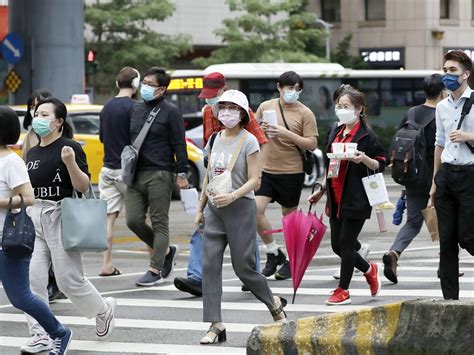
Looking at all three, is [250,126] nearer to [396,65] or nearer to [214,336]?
[214,336]

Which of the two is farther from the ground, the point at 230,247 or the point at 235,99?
the point at 235,99

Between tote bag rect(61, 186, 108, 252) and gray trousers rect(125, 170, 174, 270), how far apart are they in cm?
307

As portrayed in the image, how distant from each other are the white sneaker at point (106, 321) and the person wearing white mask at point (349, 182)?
2.20 m

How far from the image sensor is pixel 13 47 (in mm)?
31609

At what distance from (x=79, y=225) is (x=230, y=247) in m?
1.04

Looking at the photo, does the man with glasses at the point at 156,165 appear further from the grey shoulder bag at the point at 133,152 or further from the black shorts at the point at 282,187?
the black shorts at the point at 282,187

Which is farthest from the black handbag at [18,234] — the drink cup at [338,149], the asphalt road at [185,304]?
the drink cup at [338,149]

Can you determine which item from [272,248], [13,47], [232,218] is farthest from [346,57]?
[232,218]

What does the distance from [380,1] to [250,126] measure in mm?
54299

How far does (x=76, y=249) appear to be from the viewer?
28.8ft

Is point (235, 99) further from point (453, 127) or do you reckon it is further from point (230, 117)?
point (453, 127)

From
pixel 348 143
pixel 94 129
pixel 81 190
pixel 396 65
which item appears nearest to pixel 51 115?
pixel 81 190

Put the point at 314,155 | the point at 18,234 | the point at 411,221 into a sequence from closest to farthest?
1. the point at 18,234
2. the point at 411,221
3. the point at 314,155

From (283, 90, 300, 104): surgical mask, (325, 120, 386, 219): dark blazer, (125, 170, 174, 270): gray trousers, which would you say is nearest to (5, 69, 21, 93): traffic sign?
(125, 170, 174, 270): gray trousers
